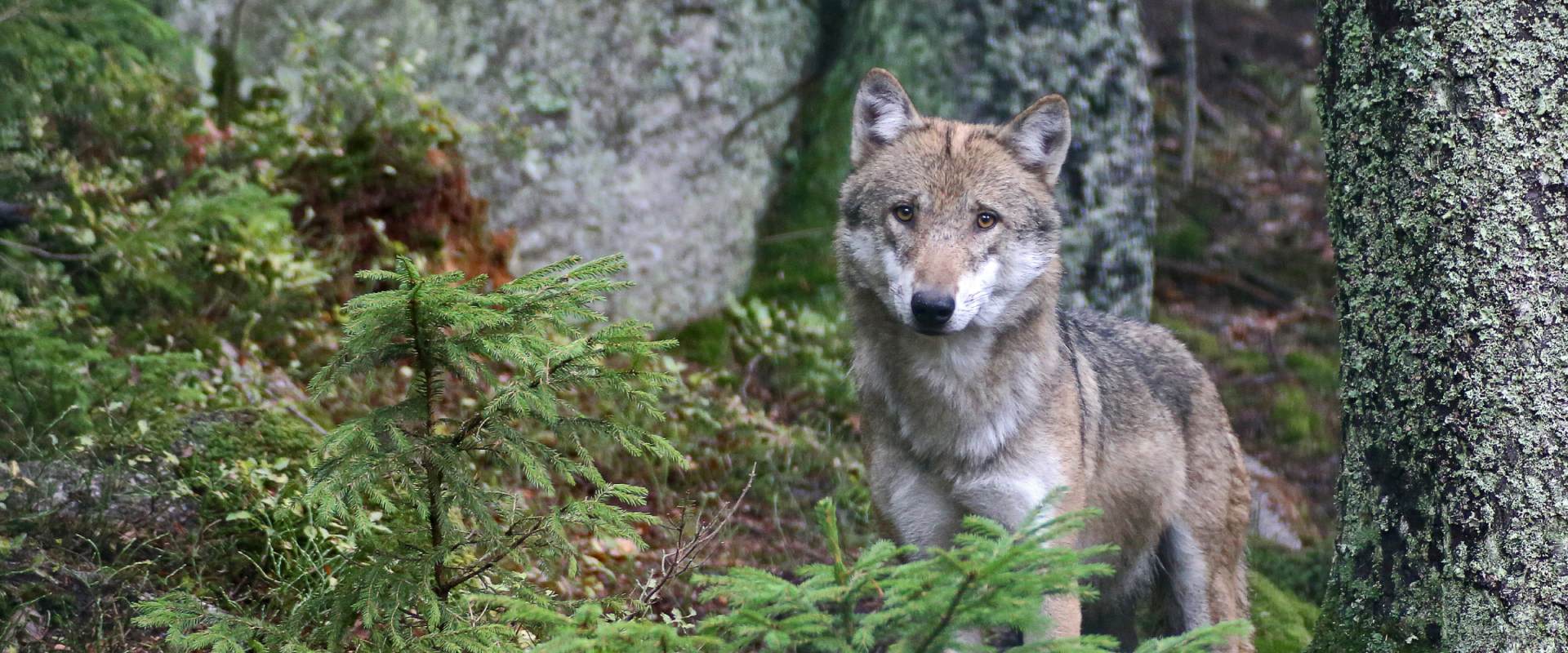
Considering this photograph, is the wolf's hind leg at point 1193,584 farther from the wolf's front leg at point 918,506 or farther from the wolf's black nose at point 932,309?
the wolf's black nose at point 932,309

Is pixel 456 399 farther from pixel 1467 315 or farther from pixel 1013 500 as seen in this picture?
pixel 1467 315

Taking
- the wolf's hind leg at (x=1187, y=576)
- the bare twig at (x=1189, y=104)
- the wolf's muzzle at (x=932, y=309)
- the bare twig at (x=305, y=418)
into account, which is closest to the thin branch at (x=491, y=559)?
the wolf's muzzle at (x=932, y=309)

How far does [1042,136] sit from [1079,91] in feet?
11.1

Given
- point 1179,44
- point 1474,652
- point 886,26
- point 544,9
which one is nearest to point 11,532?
point 1474,652

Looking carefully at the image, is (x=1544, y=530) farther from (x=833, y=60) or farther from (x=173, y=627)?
(x=833, y=60)

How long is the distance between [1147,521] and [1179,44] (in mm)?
9951

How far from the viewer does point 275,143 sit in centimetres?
671

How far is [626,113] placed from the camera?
336 inches

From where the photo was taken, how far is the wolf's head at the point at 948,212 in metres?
3.99

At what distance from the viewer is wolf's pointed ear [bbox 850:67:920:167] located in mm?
4559

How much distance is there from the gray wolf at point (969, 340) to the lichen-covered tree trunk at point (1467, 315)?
43.4 inches

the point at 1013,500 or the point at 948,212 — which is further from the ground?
the point at 948,212

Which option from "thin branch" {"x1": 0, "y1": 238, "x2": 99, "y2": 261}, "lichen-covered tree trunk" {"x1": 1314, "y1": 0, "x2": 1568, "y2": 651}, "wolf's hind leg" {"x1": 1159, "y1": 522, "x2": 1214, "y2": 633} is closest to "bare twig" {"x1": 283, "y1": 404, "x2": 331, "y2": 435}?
"thin branch" {"x1": 0, "y1": 238, "x2": 99, "y2": 261}

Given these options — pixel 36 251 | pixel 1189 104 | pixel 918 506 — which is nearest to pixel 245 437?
pixel 36 251
